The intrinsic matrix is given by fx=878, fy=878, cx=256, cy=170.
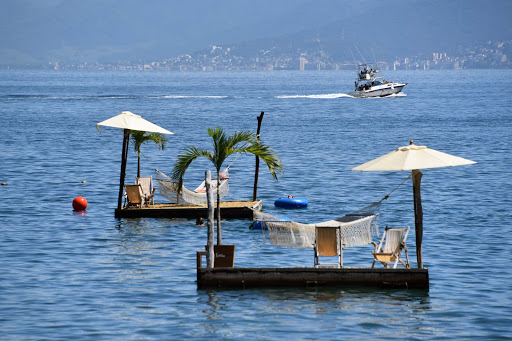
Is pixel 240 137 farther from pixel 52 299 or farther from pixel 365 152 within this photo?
pixel 365 152

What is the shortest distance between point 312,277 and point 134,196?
12.1 meters

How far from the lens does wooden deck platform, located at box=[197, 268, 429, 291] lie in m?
20.4

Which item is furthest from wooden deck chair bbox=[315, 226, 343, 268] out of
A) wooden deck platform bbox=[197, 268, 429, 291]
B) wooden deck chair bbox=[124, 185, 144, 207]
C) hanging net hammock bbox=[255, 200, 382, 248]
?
wooden deck chair bbox=[124, 185, 144, 207]

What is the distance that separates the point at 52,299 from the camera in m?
20.9

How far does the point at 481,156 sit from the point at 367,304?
3757cm

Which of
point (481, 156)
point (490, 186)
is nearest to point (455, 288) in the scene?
point (490, 186)

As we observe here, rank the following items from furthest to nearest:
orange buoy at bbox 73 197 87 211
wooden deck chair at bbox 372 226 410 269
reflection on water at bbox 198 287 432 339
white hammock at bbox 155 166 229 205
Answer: orange buoy at bbox 73 197 87 211, white hammock at bbox 155 166 229 205, wooden deck chair at bbox 372 226 410 269, reflection on water at bbox 198 287 432 339

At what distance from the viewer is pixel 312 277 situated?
20578 millimetres

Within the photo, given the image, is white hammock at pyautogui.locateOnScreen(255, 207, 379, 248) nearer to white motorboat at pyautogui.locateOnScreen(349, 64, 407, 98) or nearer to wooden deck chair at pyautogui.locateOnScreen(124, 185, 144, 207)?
wooden deck chair at pyautogui.locateOnScreen(124, 185, 144, 207)

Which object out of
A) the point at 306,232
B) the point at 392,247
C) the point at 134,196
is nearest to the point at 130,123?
the point at 134,196

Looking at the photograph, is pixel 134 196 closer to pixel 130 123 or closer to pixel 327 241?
pixel 130 123

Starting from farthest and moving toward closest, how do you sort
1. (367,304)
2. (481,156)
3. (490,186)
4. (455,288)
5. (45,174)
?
(481,156) → (45,174) → (490,186) → (455,288) → (367,304)

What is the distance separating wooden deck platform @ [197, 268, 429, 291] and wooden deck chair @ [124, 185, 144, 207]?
10357mm

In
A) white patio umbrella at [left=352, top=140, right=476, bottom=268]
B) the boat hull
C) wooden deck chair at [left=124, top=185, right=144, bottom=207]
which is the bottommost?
wooden deck chair at [left=124, top=185, right=144, bottom=207]
